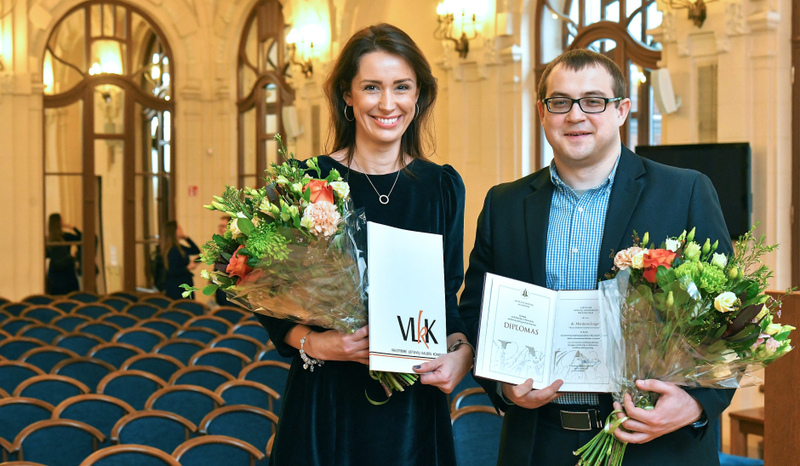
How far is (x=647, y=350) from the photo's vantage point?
1854 mm

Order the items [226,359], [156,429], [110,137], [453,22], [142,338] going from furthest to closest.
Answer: [110,137]
[453,22]
[142,338]
[226,359]
[156,429]

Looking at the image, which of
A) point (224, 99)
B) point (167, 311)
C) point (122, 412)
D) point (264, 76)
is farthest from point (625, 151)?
point (224, 99)

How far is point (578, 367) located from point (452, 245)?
21.9 inches

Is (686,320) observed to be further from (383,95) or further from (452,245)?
(383,95)

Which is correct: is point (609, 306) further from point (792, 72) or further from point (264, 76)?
point (264, 76)

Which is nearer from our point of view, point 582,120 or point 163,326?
point 582,120

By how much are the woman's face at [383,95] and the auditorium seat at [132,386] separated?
345cm

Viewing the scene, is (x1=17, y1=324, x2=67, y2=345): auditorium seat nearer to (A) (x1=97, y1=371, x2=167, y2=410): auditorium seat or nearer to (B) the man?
(A) (x1=97, y1=371, x2=167, y2=410): auditorium seat

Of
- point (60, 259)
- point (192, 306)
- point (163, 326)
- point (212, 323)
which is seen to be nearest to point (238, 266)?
point (163, 326)

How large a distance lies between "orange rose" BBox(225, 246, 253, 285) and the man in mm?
722

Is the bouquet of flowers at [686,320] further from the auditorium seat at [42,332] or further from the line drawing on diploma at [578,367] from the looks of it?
the auditorium seat at [42,332]

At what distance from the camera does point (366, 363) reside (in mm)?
2115

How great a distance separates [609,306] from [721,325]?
0.25m

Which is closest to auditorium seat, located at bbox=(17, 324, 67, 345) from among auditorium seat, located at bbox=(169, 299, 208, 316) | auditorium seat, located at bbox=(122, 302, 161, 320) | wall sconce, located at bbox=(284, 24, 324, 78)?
auditorium seat, located at bbox=(122, 302, 161, 320)
